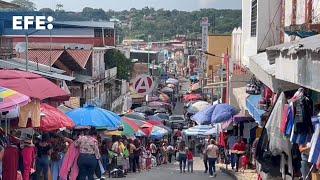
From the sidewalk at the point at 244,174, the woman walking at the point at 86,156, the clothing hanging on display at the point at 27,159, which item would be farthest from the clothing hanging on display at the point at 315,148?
the sidewalk at the point at 244,174

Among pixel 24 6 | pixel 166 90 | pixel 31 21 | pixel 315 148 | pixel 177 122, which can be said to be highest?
pixel 24 6

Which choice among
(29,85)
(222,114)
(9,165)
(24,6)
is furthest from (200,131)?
(9,165)

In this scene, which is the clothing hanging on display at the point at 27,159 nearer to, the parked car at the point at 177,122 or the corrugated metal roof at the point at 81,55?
the corrugated metal roof at the point at 81,55

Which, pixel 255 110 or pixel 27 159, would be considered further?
pixel 255 110

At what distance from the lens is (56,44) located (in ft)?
206

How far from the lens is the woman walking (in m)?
15.9

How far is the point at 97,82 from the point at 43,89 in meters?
37.7

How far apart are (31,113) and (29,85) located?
74 centimetres

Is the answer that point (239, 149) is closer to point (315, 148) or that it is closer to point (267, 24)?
point (267, 24)

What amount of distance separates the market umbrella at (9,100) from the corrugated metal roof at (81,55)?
33.1 meters

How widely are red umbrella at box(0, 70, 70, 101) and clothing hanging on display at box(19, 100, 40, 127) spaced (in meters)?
0.18

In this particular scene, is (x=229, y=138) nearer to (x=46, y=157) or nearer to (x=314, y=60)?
(x=46, y=157)

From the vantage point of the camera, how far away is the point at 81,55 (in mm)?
50344

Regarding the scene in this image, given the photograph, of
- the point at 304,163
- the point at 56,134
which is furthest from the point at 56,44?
the point at 304,163
